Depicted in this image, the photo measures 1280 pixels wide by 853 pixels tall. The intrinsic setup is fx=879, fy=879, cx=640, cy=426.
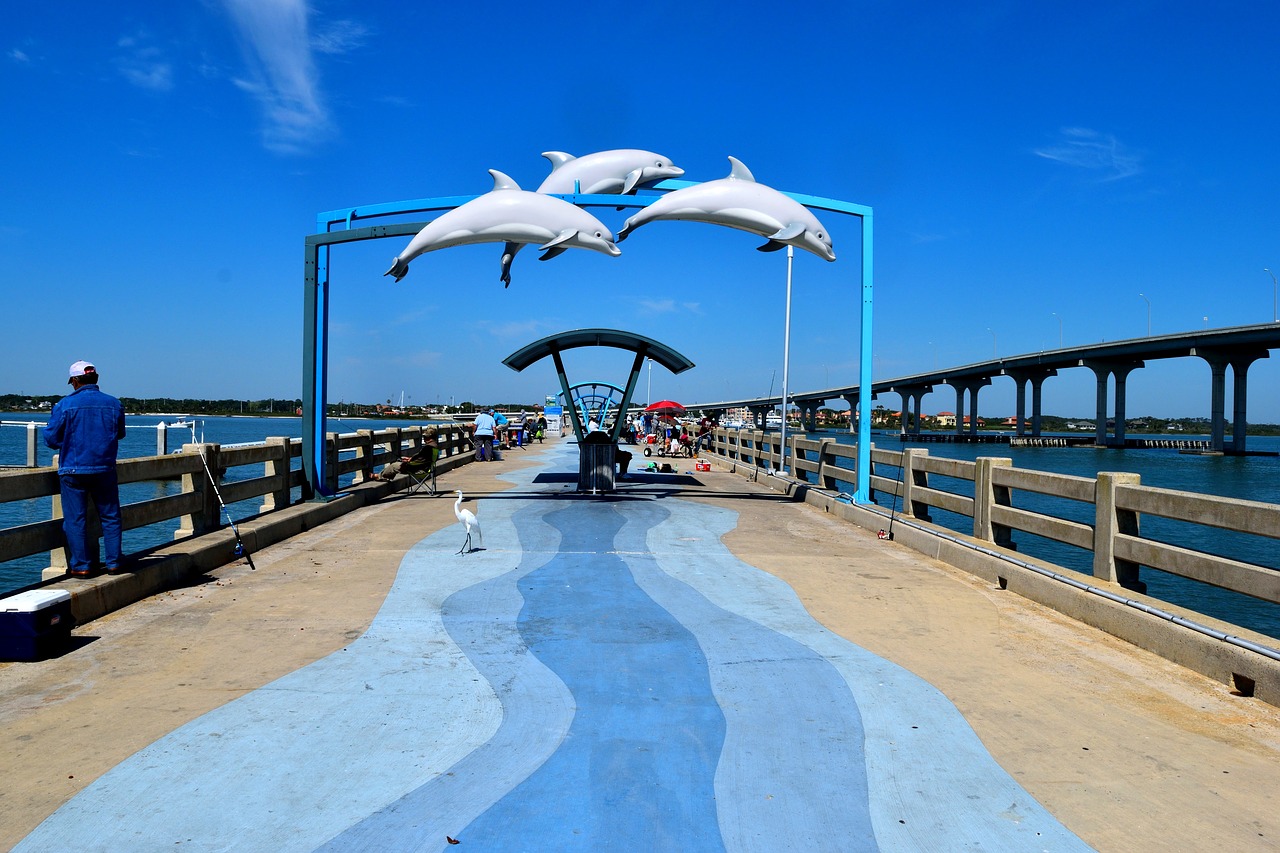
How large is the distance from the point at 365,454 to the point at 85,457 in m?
9.88

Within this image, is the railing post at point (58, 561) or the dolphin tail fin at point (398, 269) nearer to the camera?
the railing post at point (58, 561)

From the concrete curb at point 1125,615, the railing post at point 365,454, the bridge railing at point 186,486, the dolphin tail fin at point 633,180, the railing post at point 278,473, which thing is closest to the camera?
the concrete curb at point 1125,615

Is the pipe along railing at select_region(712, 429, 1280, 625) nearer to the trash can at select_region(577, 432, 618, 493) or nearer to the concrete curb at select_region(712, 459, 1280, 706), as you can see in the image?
the concrete curb at select_region(712, 459, 1280, 706)

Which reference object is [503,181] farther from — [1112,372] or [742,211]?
[1112,372]

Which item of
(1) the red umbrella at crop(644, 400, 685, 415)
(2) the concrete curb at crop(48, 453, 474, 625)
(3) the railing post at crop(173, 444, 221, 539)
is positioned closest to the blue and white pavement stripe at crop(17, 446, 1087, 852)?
(2) the concrete curb at crop(48, 453, 474, 625)

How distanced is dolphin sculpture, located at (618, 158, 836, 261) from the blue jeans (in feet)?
26.5

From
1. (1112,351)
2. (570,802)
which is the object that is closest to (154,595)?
(570,802)

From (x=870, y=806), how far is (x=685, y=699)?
1470 mm

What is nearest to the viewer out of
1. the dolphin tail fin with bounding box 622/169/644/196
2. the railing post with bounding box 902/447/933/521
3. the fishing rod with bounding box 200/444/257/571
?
the fishing rod with bounding box 200/444/257/571

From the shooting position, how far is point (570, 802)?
373 cm

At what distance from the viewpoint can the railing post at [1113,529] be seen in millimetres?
7379

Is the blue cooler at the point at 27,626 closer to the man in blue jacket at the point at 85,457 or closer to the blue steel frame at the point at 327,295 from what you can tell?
the man in blue jacket at the point at 85,457

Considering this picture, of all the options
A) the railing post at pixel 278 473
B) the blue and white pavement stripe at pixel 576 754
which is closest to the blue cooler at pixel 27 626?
the blue and white pavement stripe at pixel 576 754

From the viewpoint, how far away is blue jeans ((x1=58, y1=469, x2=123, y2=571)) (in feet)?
22.2
